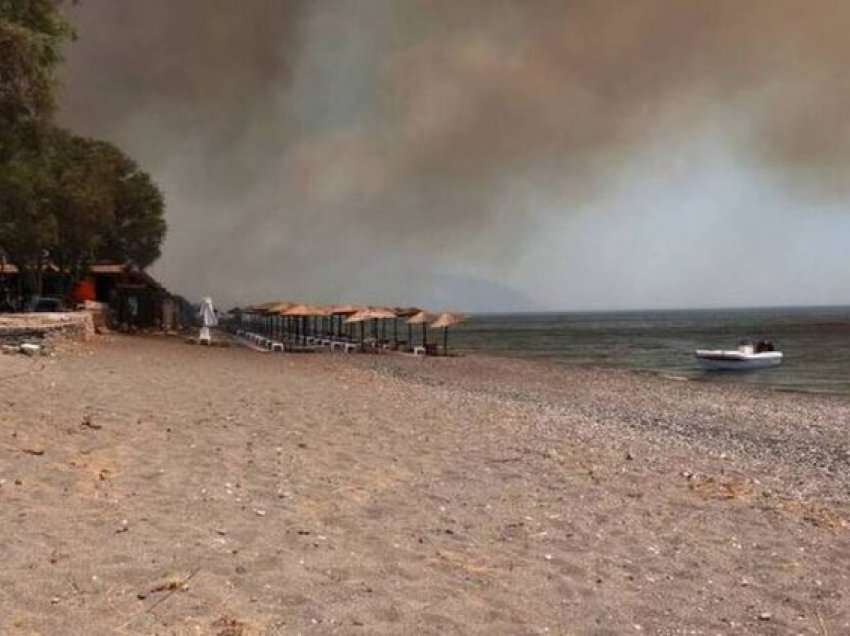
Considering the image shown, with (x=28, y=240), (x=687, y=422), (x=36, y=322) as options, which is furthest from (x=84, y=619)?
(x=28, y=240)

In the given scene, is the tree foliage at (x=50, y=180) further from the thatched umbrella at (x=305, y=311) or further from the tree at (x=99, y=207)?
the thatched umbrella at (x=305, y=311)

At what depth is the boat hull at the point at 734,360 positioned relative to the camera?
4006 cm

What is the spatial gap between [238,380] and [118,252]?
3488 cm

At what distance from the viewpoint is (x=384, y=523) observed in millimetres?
6746

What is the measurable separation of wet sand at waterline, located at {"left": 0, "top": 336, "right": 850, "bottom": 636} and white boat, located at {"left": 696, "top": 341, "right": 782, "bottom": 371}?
1093 inches

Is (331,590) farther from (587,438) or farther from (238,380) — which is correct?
(238,380)

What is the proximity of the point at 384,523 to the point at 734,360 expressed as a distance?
3682cm

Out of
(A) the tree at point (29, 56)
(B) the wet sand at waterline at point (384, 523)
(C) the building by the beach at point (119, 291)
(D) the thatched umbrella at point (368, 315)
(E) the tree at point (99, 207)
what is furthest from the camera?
(C) the building by the beach at point (119, 291)

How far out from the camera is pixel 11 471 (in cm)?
714

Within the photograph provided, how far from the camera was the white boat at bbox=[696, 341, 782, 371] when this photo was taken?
132 ft

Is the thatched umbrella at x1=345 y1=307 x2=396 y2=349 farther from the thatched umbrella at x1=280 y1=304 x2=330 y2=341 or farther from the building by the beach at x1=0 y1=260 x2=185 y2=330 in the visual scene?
the building by the beach at x1=0 y1=260 x2=185 y2=330

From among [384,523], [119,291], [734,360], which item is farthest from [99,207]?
[384,523]

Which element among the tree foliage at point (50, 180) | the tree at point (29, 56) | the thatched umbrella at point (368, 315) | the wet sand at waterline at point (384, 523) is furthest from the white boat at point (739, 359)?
the tree at point (29, 56)

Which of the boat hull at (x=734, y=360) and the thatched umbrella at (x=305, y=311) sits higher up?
the thatched umbrella at (x=305, y=311)
